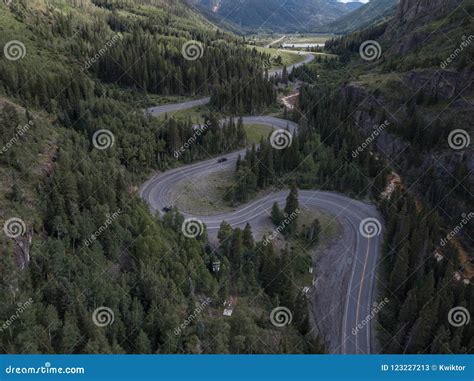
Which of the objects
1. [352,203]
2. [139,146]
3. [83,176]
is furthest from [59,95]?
[352,203]

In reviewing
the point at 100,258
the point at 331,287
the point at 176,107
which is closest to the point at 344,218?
the point at 331,287

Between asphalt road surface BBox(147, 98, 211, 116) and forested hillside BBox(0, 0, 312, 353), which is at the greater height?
asphalt road surface BBox(147, 98, 211, 116)

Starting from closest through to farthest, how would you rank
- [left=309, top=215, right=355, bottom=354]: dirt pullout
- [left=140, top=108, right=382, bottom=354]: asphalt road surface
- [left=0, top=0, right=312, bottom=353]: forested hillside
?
1. [left=0, top=0, right=312, bottom=353]: forested hillside
2. [left=140, top=108, right=382, bottom=354]: asphalt road surface
3. [left=309, top=215, right=355, bottom=354]: dirt pullout

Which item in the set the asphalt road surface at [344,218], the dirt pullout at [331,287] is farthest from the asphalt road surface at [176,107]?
the dirt pullout at [331,287]

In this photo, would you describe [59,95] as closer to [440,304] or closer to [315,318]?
[315,318]

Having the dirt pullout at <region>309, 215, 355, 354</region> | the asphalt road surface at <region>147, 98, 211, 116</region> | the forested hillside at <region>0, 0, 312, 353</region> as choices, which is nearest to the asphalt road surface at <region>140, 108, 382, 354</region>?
the dirt pullout at <region>309, 215, 355, 354</region>

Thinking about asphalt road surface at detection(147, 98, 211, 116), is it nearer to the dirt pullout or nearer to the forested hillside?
the forested hillside

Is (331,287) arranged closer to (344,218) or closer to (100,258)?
(344,218)

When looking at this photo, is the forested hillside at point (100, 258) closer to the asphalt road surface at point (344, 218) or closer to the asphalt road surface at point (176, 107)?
the asphalt road surface at point (344, 218)

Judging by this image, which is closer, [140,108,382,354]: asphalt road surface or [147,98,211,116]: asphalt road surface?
[140,108,382,354]: asphalt road surface
